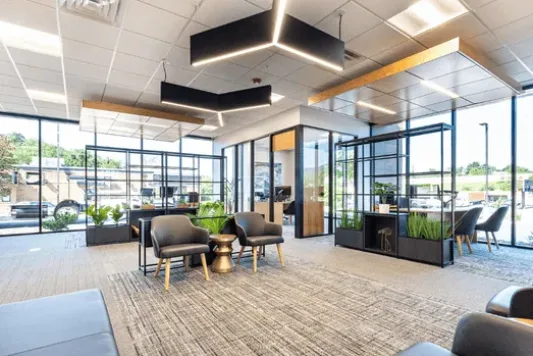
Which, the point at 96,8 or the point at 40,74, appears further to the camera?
the point at 40,74

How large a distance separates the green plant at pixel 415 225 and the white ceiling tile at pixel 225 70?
4.01 meters

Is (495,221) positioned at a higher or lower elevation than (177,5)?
lower

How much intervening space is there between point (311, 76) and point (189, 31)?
2416mm

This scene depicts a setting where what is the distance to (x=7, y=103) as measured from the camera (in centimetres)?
703

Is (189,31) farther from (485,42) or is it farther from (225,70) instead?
(485,42)

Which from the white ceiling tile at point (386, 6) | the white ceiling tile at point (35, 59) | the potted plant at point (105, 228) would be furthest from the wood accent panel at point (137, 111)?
the white ceiling tile at point (386, 6)

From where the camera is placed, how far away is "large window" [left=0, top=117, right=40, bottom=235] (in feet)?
25.8

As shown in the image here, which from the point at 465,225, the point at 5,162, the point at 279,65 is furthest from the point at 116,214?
the point at 465,225

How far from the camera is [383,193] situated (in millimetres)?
5715

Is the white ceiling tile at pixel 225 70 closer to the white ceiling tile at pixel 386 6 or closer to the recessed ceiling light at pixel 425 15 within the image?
the white ceiling tile at pixel 386 6

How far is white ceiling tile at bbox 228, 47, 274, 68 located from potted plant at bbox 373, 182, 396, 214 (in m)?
3.44

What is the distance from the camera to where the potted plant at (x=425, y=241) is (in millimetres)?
4676

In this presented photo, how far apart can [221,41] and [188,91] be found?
6.87 ft

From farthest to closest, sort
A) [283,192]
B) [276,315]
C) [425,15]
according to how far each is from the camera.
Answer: [283,192] → [425,15] → [276,315]
